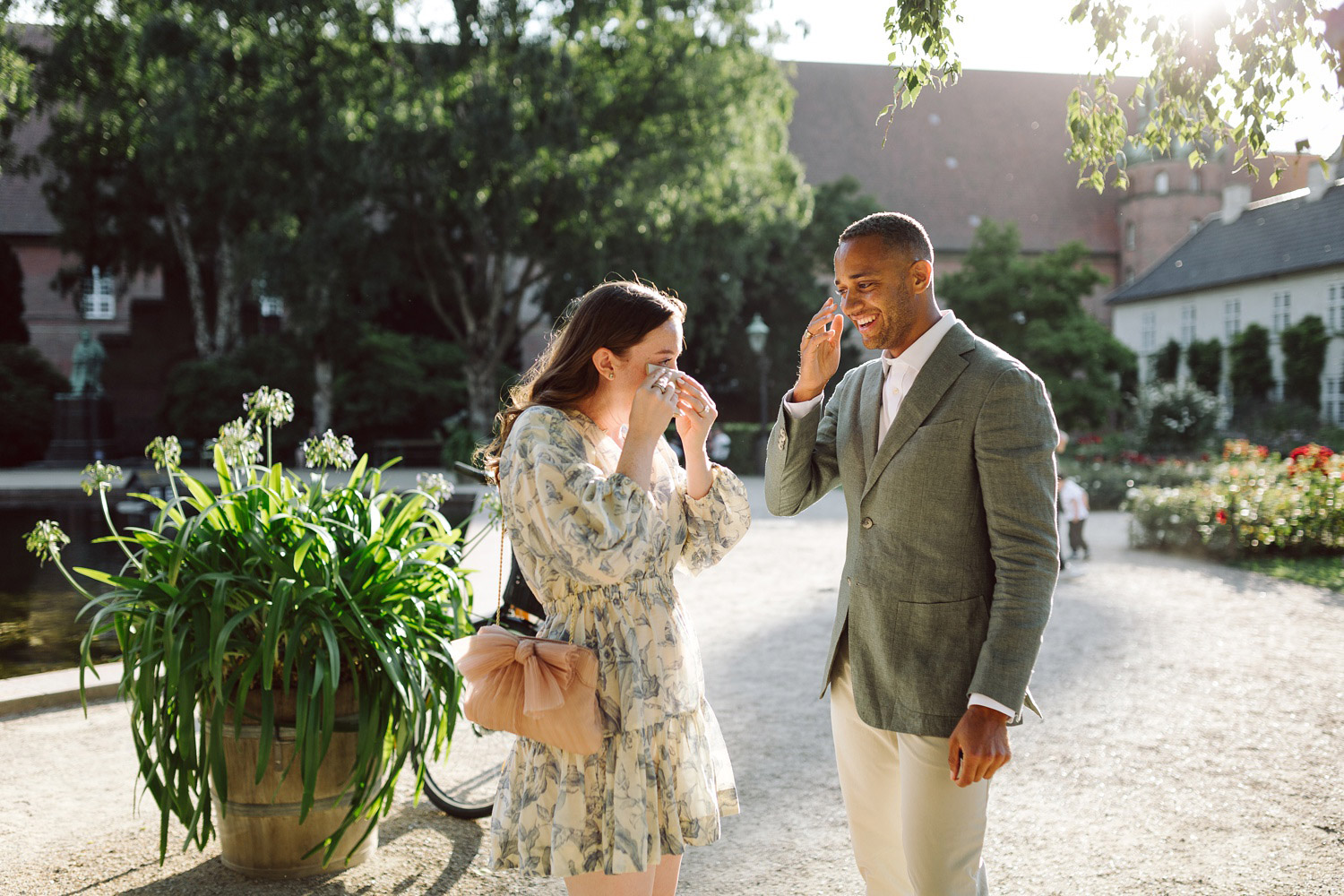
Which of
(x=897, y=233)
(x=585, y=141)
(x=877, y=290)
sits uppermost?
(x=585, y=141)

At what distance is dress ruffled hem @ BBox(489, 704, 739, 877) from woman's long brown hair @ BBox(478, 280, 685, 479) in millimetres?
786

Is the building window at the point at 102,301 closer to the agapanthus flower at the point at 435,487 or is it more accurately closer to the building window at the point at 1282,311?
the building window at the point at 1282,311

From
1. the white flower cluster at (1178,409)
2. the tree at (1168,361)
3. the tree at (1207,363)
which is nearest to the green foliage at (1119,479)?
the white flower cluster at (1178,409)

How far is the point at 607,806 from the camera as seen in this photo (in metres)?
2.47

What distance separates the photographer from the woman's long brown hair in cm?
256

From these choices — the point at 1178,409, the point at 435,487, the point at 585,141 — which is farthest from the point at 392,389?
the point at 435,487

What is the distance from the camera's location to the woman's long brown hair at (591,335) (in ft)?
8.41

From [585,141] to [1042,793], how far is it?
731 inches

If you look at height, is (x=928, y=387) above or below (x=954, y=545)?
above

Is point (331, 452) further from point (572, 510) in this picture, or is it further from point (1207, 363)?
point (1207, 363)

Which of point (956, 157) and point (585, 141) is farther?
point (956, 157)

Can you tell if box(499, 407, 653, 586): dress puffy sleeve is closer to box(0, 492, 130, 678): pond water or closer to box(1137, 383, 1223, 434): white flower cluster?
box(0, 492, 130, 678): pond water

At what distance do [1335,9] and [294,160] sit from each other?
71.0ft

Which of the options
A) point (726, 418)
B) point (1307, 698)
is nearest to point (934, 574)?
point (1307, 698)
